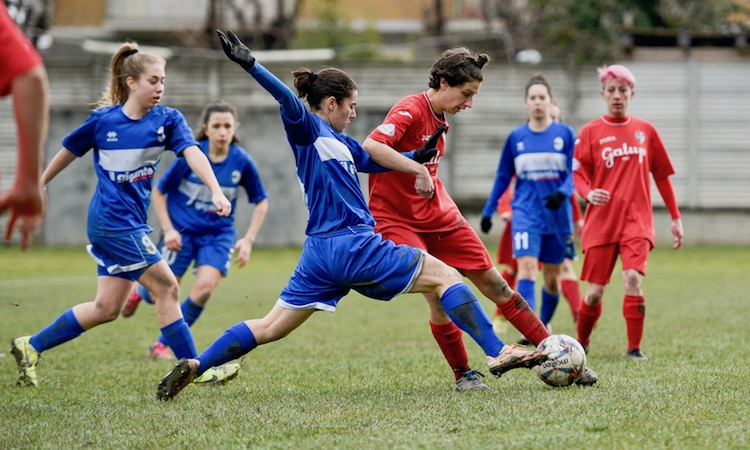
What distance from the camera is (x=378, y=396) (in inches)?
193

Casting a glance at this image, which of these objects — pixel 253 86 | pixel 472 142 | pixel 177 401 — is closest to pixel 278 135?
pixel 253 86

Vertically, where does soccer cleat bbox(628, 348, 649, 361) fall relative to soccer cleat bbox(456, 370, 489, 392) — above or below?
below

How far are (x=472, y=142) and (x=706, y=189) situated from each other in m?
4.96

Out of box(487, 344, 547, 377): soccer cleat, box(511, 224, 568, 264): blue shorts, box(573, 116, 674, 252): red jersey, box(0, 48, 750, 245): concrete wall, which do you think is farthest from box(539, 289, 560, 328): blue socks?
box(0, 48, 750, 245): concrete wall

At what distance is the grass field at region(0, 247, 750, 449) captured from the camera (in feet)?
12.5

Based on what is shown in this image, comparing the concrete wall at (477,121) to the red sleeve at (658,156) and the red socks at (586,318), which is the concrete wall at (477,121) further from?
the red socks at (586,318)

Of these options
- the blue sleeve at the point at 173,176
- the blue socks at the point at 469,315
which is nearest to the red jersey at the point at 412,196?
the blue socks at the point at 469,315

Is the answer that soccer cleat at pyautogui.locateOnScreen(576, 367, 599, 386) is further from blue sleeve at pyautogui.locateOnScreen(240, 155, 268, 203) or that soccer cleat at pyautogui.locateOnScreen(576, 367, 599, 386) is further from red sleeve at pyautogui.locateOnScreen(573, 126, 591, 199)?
blue sleeve at pyautogui.locateOnScreen(240, 155, 268, 203)

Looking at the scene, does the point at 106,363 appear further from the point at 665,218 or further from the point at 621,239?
the point at 665,218

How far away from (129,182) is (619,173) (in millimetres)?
3303

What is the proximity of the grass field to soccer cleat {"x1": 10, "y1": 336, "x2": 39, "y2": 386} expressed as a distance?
14 cm

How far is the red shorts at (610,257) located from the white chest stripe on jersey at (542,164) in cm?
133

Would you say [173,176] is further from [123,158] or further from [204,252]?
[123,158]

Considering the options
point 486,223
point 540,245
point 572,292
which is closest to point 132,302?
point 486,223
